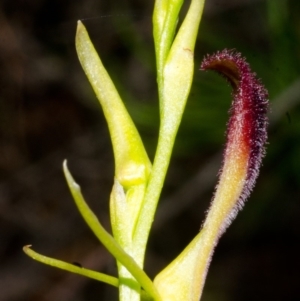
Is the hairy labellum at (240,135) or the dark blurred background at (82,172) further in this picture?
the dark blurred background at (82,172)

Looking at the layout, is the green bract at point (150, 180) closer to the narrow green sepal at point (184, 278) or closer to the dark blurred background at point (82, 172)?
the narrow green sepal at point (184, 278)

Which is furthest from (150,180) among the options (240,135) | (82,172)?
(82,172)

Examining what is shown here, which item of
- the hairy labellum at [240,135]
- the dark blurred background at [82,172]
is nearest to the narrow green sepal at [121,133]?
the hairy labellum at [240,135]

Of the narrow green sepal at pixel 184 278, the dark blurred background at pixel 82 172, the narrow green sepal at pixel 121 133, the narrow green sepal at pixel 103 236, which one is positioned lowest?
the narrow green sepal at pixel 184 278

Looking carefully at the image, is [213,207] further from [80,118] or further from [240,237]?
[80,118]

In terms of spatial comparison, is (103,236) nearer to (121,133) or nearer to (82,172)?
(121,133)

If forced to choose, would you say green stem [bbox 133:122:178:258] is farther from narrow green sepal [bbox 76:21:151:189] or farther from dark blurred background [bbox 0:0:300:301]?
dark blurred background [bbox 0:0:300:301]
